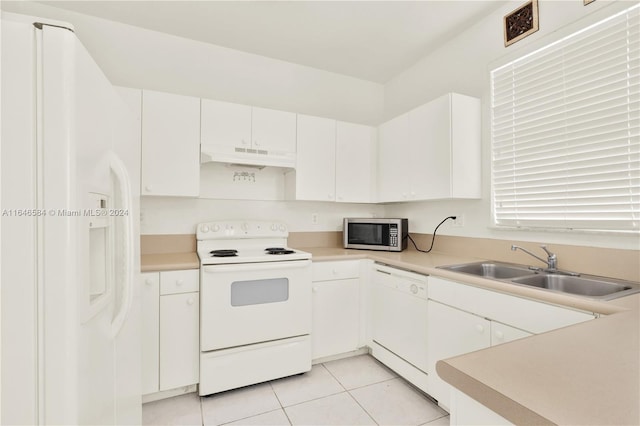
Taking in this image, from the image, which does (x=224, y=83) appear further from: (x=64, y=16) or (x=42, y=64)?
(x=42, y=64)

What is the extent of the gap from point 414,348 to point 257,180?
1831 mm

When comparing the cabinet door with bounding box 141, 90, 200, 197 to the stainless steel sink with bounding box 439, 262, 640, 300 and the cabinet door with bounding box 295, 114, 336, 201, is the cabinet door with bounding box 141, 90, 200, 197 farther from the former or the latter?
the stainless steel sink with bounding box 439, 262, 640, 300

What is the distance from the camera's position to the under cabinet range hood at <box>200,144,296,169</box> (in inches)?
88.9

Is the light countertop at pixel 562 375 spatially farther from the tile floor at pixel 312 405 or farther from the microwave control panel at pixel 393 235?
the microwave control panel at pixel 393 235

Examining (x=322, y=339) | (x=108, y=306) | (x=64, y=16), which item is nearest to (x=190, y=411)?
(x=322, y=339)

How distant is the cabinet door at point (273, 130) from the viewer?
8.05ft

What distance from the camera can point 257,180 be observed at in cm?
275

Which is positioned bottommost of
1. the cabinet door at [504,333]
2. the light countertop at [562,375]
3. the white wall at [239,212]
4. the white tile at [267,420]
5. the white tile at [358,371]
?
the white tile at [267,420]

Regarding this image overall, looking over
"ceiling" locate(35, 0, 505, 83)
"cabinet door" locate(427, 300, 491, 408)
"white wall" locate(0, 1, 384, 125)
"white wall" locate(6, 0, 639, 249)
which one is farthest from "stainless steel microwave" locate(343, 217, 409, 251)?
"ceiling" locate(35, 0, 505, 83)

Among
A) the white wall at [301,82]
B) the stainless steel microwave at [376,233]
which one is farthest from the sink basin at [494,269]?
the stainless steel microwave at [376,233]

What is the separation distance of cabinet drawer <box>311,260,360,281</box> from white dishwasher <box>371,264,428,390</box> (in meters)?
0.17

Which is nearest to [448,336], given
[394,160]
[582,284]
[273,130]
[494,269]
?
[494,269]

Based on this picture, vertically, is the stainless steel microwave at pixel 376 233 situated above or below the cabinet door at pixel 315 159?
below

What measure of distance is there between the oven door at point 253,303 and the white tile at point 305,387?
1.10 ft
